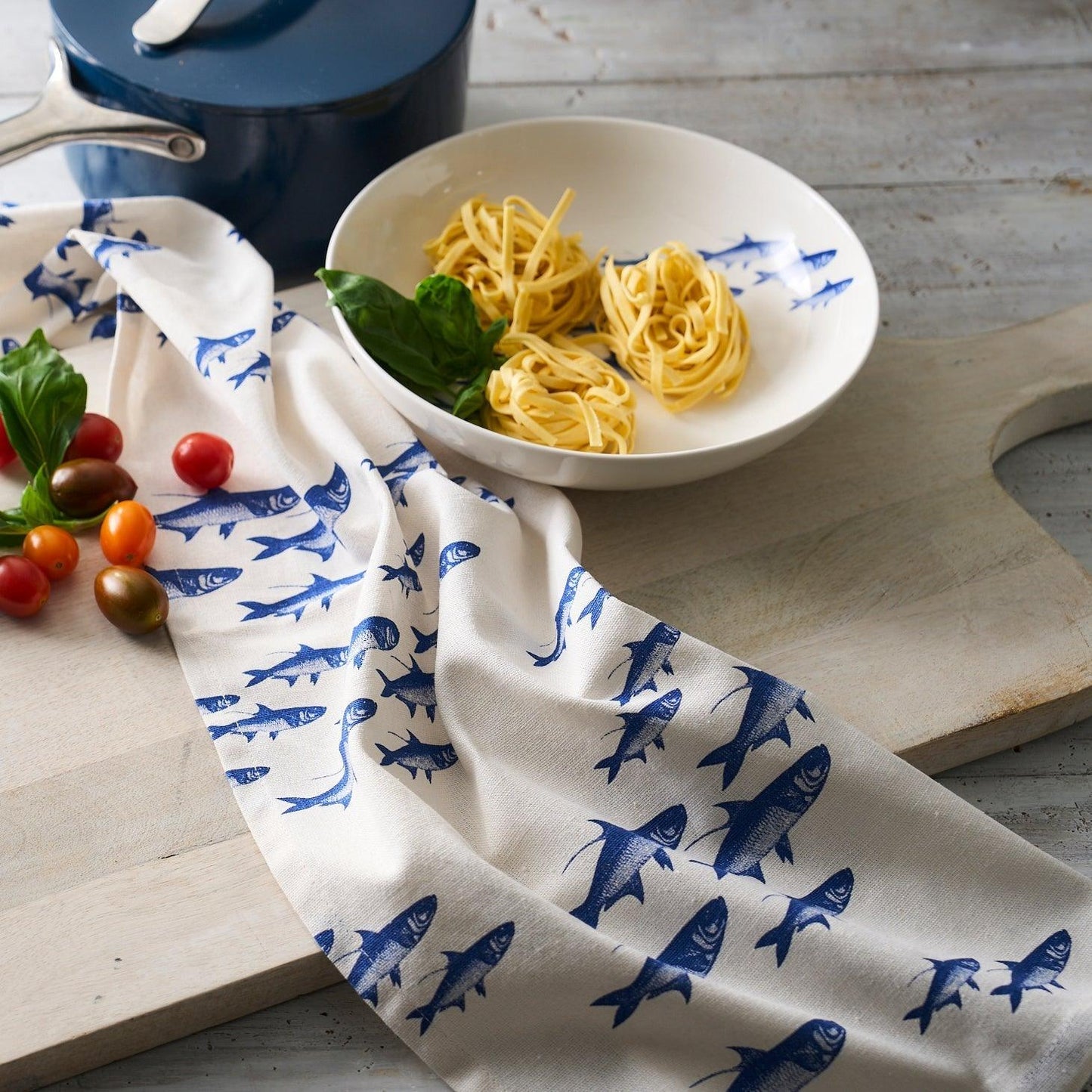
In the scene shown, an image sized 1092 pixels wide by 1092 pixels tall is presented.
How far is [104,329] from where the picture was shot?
82.0 inches

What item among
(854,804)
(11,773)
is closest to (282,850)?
(11,773)

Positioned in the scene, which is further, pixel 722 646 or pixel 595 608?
pixel 722 646

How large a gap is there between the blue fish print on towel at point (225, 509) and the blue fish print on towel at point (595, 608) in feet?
1.63

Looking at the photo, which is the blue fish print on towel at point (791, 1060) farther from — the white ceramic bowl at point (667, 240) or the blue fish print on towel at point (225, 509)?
the blue fish print on towel at point (225, 509)

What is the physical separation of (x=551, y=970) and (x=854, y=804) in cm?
44

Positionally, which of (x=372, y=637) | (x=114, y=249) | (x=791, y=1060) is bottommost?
(x=791, y=1060)

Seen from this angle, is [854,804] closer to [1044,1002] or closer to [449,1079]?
[1044,1002]

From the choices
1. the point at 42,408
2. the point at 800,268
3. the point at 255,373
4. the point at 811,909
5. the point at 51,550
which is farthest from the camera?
the point at 800,268

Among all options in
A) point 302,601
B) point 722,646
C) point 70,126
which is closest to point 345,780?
point 302,601

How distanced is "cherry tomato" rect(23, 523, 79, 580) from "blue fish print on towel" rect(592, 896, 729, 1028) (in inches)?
36.2

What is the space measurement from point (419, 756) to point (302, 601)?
0.32 m

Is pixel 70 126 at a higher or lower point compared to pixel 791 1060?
higher

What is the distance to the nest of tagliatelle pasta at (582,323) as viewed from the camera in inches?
71.4

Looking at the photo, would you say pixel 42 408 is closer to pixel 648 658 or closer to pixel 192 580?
pixel 192 580
